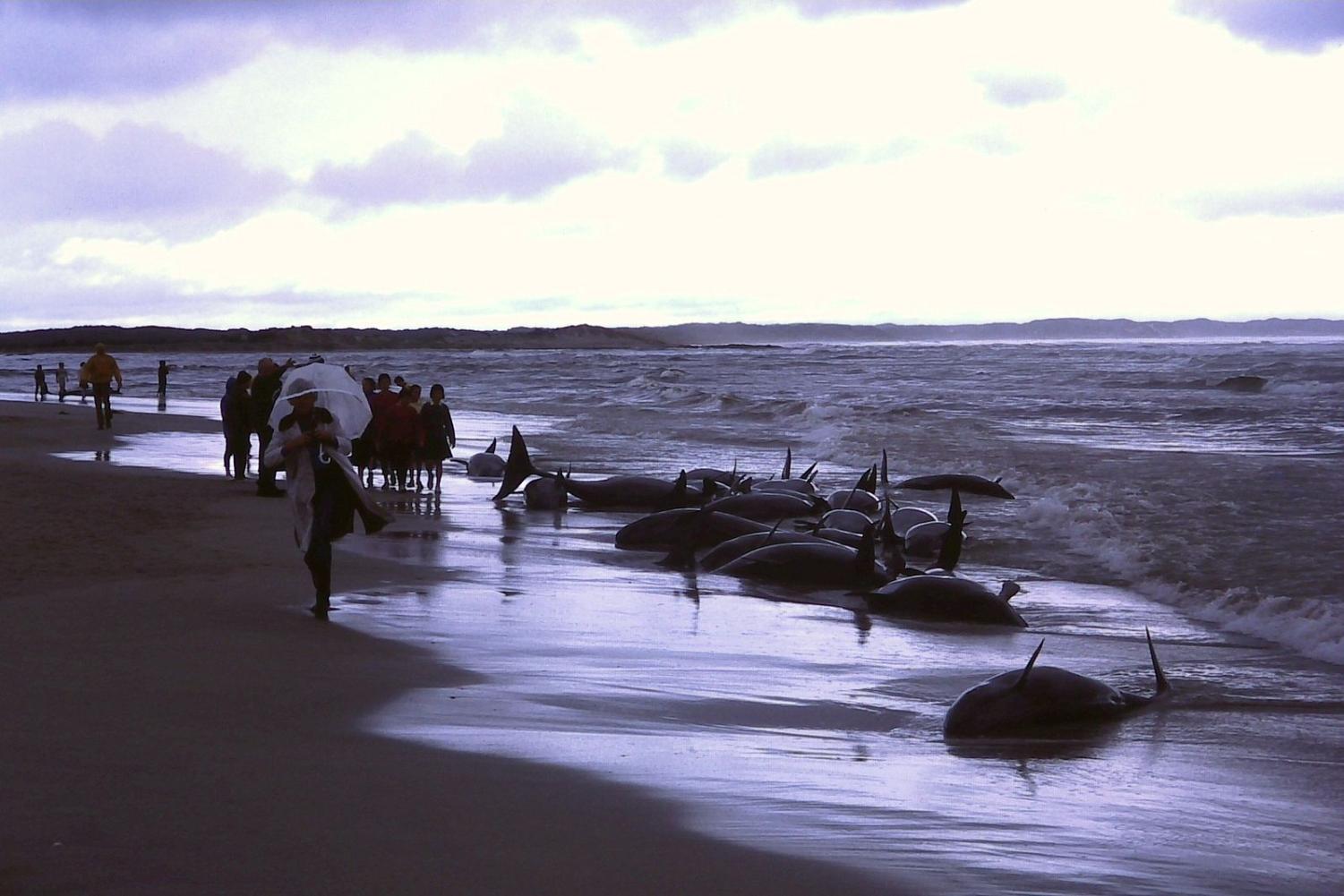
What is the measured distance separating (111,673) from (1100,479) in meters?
15.9

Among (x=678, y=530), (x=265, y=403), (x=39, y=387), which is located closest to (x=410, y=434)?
(x=265, y=403)

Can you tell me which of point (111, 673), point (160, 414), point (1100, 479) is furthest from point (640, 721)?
point (160, 414)

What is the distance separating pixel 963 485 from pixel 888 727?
12967 millimetres

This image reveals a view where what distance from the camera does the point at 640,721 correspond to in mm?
6668

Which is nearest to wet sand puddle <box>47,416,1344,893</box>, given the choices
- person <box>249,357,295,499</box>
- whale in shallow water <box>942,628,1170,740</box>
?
whale in shallow water <box>942,628,1170,740</box>

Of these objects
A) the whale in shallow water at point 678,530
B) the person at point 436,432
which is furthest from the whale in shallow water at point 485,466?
the whale in shallow water at point 678,530

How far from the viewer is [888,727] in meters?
6.85

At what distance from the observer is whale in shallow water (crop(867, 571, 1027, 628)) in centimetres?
1000

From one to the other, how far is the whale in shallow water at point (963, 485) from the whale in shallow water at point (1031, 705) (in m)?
11.9

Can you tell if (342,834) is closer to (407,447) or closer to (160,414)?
(407,447)

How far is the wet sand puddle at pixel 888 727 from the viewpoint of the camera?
4.82 m

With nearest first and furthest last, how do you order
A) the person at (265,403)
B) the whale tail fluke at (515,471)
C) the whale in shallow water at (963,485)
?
the person at (265,403)
the whale tail fluke at (515,471)
the whale in shallow water at (963,485)

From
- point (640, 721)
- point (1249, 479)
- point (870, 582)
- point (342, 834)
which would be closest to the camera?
point (342, 834)

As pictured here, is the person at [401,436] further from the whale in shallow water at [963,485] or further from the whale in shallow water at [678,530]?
the whale in shallow water at [963,485]
